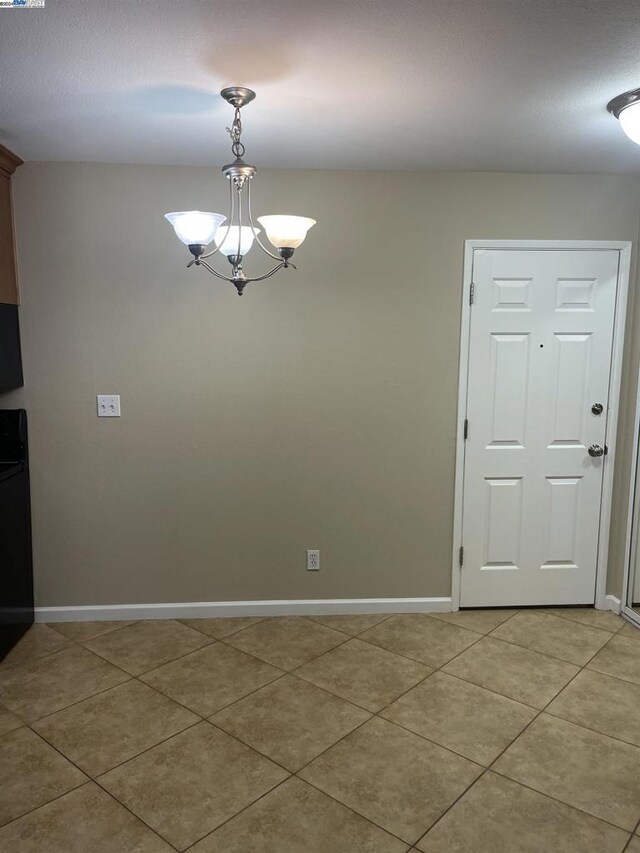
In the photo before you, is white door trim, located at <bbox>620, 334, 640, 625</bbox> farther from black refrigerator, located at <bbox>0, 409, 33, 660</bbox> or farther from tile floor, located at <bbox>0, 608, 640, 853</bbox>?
black refrigerator, located at <bbox>0, 409, 33, 660</bbox>

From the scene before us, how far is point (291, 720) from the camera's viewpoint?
8.66 ft

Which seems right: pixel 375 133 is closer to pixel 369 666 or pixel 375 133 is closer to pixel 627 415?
pixel 627 415

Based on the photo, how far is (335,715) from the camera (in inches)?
105

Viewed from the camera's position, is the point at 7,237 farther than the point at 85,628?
No

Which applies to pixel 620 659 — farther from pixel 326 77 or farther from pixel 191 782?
pixel 326 77

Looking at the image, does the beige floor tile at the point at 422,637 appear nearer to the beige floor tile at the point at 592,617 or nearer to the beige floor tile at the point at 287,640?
the beige floor tile at the point at 287,640

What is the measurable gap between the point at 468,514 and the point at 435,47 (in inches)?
95.9

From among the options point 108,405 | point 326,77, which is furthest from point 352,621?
point 326,77

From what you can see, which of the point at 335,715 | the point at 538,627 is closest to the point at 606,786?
the point at 335,715

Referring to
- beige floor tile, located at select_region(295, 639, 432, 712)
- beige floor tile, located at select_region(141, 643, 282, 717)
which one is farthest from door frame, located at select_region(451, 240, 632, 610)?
beige floor tile, located at select_region(141, 643, 282, 717)

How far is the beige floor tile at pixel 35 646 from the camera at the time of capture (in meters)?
3.11

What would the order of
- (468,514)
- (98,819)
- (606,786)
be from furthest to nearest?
(468,514) < (606,786) < (98,819)

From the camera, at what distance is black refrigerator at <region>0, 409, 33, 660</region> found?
10.2 ft

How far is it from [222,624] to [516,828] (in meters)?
1.88
